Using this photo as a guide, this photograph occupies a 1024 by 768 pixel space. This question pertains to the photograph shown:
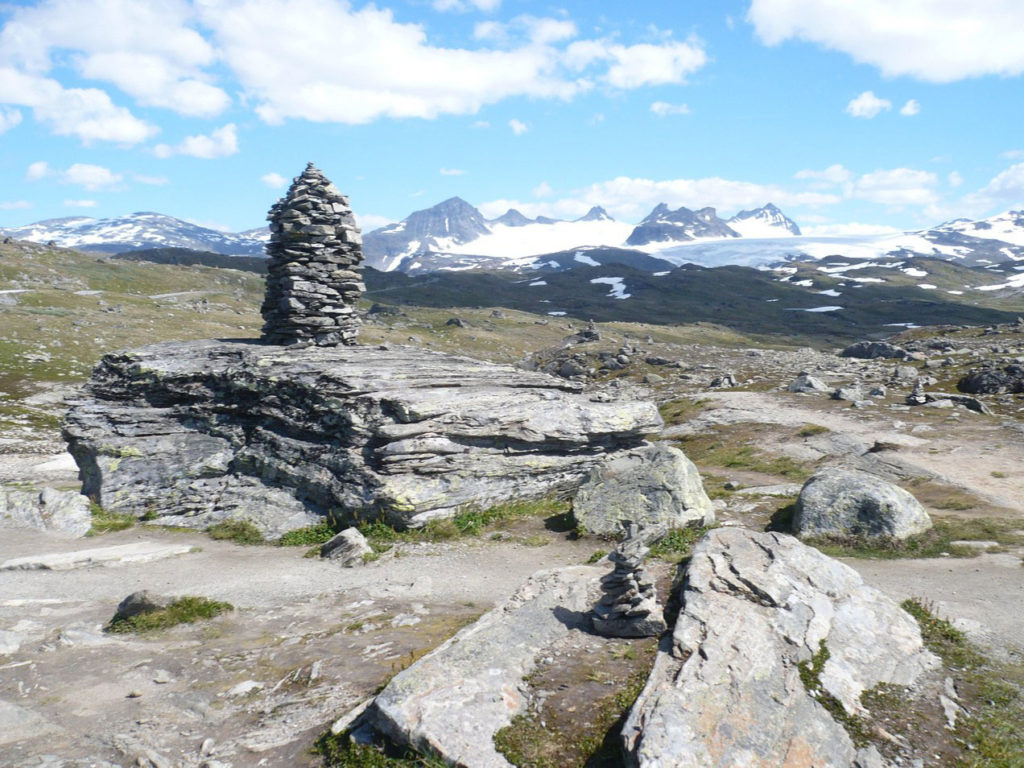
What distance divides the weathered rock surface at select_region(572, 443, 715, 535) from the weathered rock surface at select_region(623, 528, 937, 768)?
6.10 meters

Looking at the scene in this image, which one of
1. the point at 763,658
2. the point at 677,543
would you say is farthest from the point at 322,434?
the point at 763,658

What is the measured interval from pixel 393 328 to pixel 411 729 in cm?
12325

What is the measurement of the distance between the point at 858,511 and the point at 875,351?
304 feet

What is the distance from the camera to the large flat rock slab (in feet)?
63.8

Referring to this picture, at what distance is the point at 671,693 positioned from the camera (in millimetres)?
10602

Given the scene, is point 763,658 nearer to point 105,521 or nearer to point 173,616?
point 173,616

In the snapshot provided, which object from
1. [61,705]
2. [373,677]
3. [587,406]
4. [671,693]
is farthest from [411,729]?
[587,406]

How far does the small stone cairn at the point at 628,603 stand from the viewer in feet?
44.2

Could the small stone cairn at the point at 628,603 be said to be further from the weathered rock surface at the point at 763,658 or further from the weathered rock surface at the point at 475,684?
the weathered rock surface at the point at 763,658

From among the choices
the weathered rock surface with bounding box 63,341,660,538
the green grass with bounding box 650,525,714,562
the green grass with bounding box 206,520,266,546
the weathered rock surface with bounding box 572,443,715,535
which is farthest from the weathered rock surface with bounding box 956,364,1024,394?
the green grass with bounding box 206,520,266,546

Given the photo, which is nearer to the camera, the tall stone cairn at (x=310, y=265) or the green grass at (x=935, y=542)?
the green grass at (x=935, y=542)

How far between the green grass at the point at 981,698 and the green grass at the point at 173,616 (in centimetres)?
1573

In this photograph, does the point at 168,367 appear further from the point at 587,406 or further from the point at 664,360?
the point at 664,360

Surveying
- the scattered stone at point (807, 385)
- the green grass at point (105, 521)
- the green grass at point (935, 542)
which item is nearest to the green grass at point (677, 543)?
the green grass at point (935, 542)
